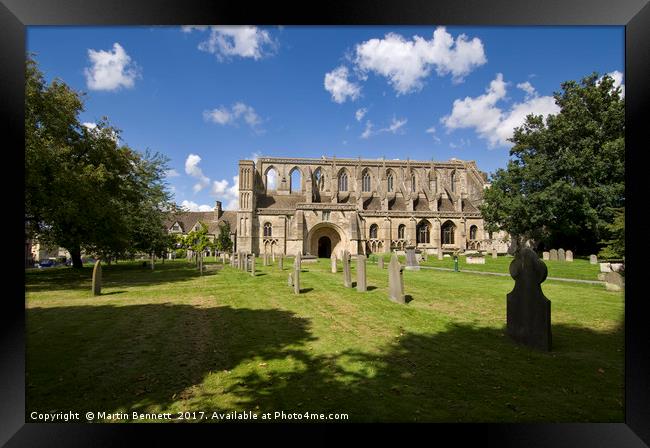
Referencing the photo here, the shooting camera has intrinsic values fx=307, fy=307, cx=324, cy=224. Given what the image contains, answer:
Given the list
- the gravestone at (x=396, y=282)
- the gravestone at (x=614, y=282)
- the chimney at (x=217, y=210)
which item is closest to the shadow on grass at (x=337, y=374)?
the gravestone at (x=396, y=282)

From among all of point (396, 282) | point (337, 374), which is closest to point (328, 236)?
point (396, 282)

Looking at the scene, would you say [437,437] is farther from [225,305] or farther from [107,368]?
[225,305]

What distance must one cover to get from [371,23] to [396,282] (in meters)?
6.47

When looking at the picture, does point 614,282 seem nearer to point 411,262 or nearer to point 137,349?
point 411,262

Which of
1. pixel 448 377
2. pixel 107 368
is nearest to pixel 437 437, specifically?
pixel 448 377

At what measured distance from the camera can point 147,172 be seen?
24469mm

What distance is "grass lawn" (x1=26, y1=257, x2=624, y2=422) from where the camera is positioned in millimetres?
3178

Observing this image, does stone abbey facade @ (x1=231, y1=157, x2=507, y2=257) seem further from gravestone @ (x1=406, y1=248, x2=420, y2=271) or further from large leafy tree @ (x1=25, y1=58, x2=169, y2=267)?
large leafy tree @ (x1=25, y1=58, x2=169, y2=267)

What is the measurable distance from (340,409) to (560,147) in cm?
2950

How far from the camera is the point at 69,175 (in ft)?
39.3

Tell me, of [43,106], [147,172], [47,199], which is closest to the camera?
[47,199]

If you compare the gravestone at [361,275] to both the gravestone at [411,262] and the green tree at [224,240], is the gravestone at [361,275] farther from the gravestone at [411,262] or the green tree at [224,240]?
the green tree at [224,240]

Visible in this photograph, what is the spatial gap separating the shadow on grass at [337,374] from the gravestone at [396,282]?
222 centimetres

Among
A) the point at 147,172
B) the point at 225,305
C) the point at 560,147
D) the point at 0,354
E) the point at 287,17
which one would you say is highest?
the point at 560,147
